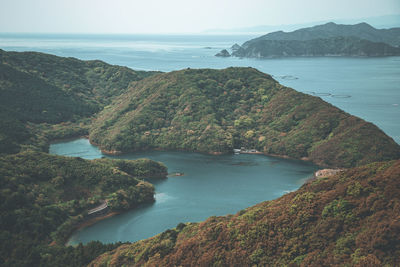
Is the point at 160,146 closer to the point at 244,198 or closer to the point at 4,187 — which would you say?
the point at 244,198

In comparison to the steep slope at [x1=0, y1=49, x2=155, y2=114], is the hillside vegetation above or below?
below

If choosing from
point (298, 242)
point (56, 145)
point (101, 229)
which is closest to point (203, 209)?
point (101, 229)

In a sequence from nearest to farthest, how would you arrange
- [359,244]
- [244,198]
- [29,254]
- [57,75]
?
[359,244], [29,254], [244,198], [57,75]

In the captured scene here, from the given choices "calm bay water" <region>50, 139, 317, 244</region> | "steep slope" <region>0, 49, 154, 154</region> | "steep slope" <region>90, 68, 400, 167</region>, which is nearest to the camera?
"calm bay water" <region>50, 139, 317, 244</region>

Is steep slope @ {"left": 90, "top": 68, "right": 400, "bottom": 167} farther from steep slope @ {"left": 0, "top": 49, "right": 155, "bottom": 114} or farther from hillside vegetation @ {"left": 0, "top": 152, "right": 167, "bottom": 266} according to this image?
hillside vegetation @ {"left": 0, "top": 152, "right": 167, "bottom": 266}

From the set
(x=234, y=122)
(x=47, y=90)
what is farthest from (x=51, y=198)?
(x=47, y=90)

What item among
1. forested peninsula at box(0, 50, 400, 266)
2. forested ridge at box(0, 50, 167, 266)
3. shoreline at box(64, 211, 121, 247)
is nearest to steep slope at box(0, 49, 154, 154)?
forested ridge at box(0, 50, 167, 266)

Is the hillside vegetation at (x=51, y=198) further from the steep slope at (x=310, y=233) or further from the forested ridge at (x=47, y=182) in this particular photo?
the steep slope at (x=310, y=233)
